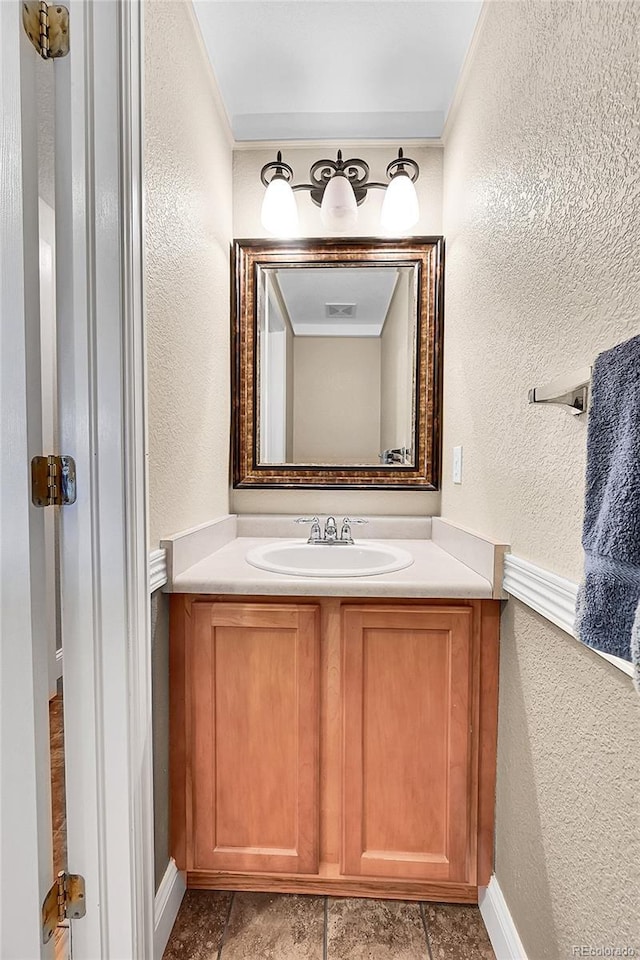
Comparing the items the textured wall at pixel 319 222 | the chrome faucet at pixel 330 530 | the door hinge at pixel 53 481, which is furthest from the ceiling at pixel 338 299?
the door hinge at pixel 53 481

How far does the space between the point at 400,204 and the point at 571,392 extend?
127cm

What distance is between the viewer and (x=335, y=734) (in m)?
1.28

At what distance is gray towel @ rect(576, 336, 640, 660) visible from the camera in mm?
546

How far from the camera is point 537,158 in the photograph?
3.26 feet

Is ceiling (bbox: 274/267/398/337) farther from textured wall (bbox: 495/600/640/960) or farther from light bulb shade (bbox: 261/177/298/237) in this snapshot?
textured wall (bbox: 495/600/640/960)

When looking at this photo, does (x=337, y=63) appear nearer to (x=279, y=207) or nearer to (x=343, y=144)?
(x=343, y=144)

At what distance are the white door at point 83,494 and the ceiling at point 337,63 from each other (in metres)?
0.64

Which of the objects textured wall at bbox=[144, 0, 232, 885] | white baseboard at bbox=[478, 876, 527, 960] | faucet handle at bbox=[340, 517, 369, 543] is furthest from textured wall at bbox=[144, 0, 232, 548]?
white baseboard at bbox=[478, 876, 527, 960]

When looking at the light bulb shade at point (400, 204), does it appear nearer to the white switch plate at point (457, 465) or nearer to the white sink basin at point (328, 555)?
the white switch plate at point (457, 465)

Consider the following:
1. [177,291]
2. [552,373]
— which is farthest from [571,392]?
[177,291]

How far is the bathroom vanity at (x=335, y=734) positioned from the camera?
126 cm

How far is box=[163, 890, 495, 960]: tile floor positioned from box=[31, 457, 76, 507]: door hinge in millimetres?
1154

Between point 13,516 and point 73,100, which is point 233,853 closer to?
point 13,516

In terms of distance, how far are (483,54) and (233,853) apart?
7.58 feet
